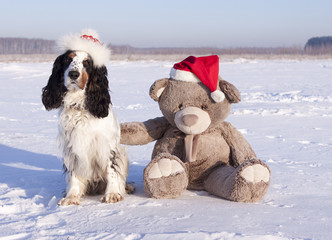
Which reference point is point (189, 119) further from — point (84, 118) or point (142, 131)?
point (84, 118)

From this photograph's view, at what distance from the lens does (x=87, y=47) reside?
3594mm

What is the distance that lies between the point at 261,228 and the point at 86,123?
1.67 m

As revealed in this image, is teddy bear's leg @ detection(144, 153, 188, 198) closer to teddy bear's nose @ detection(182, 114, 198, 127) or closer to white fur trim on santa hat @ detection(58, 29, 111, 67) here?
teddy bear's nose @ detection(182, 114, 198, 127)

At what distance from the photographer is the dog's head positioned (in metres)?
3.48

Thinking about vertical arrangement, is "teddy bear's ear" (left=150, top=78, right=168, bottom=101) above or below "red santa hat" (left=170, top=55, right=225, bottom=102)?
below

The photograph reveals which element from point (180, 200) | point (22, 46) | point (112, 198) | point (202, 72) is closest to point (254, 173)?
point (180, 200)

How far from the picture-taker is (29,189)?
13.3 feet

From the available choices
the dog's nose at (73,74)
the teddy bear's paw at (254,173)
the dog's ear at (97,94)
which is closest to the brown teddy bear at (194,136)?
the teddy bear's paw at (254,173)

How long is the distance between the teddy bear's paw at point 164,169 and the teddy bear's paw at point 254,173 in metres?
0.54

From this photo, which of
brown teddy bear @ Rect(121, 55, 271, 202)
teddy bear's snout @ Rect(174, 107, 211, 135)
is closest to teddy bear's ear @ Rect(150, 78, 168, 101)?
brown teddy bear @ Rect(121, 55, 271, 202)

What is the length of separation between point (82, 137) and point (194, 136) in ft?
3.42

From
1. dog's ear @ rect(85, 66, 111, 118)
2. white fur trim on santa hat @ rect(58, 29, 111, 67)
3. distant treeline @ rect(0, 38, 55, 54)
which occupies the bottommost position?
dog's ear @ rect(85, 66, 111, 118)

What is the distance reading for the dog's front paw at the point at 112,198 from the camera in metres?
3.55

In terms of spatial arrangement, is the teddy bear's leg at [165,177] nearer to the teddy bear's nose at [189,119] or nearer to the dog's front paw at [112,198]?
the dog's front paw at [112,198]
